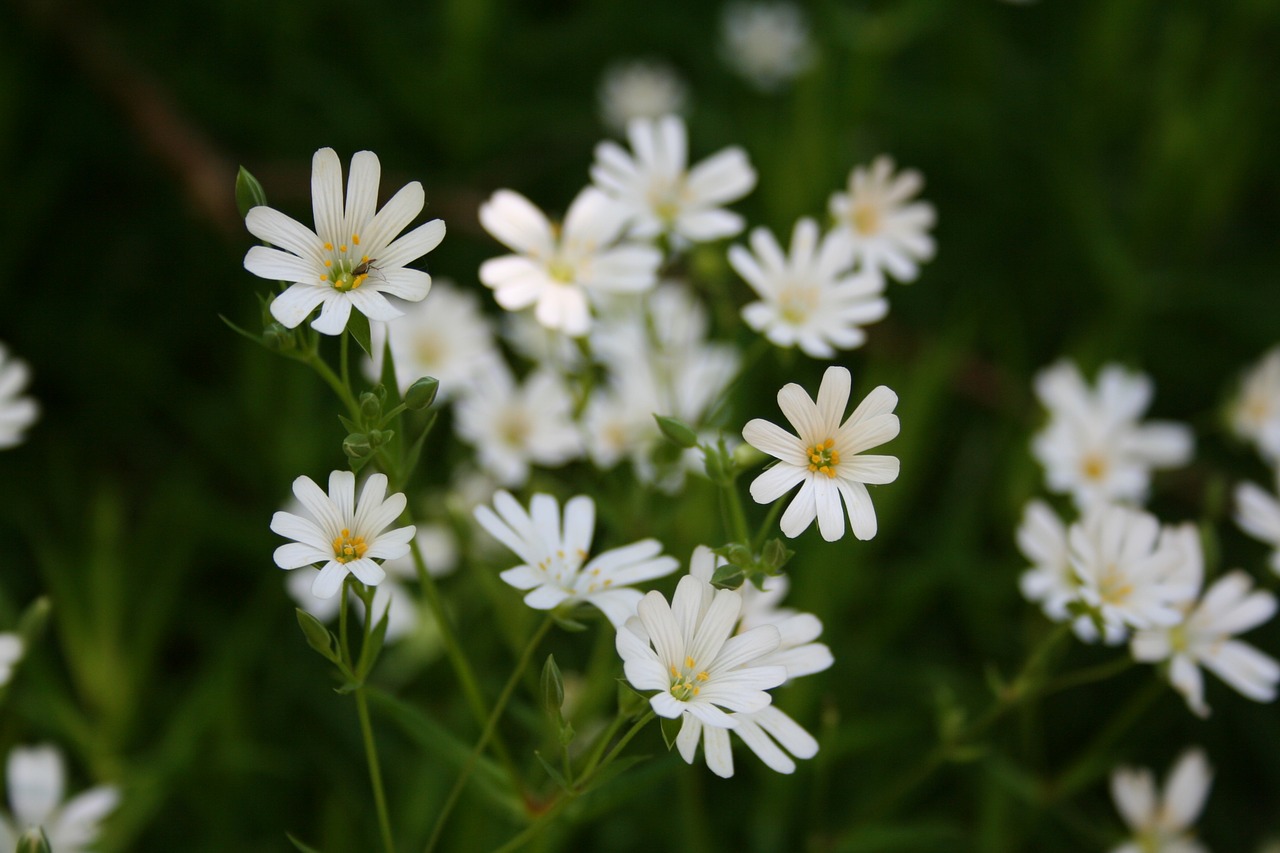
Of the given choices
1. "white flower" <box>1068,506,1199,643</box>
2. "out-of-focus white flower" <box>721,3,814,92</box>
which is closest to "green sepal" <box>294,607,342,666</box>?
"white flower" <box>1068,506,1199,643</box>

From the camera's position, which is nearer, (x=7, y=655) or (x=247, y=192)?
(x=247, y=192)

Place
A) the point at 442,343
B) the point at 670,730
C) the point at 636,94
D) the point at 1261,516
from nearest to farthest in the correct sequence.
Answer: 1. the point at 670,730
2. the point at 1261,516
3. the point at 442,343
4. the point at 636,94

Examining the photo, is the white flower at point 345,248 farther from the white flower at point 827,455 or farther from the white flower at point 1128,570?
the white flower at point 1128,570

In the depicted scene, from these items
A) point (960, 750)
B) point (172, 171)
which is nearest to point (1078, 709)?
point (960, 750)

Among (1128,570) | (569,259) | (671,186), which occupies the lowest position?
(1128,570)

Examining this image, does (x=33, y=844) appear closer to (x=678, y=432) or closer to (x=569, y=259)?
(x=678, y=432)

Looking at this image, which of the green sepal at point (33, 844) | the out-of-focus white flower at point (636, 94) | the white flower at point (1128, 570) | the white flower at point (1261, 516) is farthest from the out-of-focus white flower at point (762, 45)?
the green sepal at point (33, 844)

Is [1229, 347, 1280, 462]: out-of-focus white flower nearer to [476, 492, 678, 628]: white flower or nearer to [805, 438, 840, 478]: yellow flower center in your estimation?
[805, 438, 840, 478]: yellow flower center

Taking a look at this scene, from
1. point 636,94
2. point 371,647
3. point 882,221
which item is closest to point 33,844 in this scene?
point 371,647
